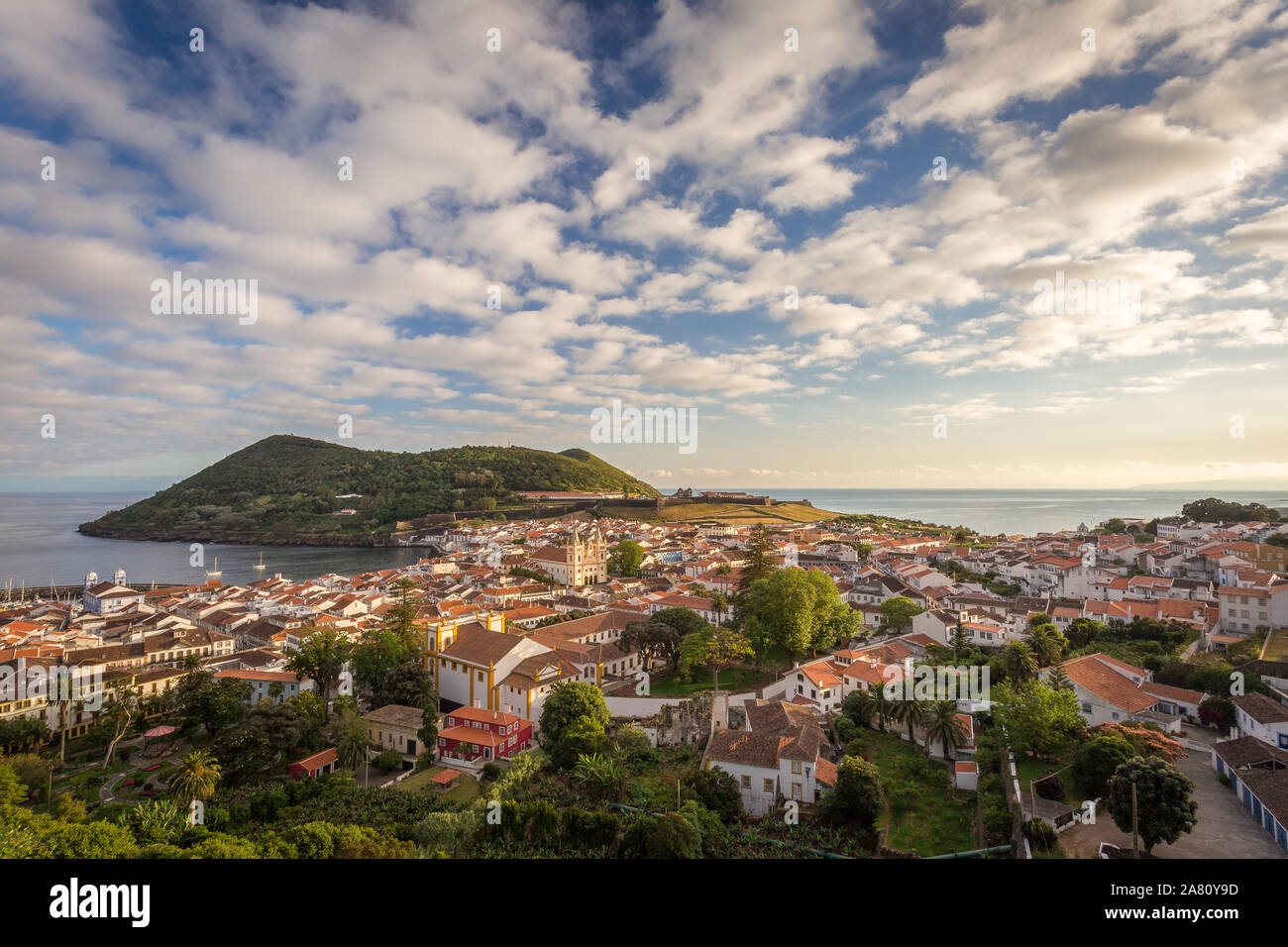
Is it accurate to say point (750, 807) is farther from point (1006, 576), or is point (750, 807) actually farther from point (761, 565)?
point (1006, 576)

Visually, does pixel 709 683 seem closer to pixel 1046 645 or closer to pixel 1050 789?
pixel 1050 789

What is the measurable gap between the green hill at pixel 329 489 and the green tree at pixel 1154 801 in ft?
282

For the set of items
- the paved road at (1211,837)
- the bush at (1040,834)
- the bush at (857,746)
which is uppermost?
the bush at (1040,834)

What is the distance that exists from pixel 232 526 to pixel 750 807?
327 ft

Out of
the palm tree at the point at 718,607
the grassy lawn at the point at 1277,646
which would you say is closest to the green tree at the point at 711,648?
the palm tree at the point at 718,607

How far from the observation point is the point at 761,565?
2986cm

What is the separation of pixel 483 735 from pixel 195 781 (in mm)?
6800

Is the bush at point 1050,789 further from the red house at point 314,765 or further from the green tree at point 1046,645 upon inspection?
the red house at point 314,765

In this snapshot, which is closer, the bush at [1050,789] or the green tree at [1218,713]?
the bush at [1050,789]

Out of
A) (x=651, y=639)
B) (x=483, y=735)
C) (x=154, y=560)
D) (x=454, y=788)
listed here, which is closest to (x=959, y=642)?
(x=651, y=639)

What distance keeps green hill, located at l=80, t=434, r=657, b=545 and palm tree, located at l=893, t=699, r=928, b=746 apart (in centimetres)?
7971

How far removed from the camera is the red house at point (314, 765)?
1702 centimetres

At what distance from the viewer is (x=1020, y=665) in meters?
20.5
